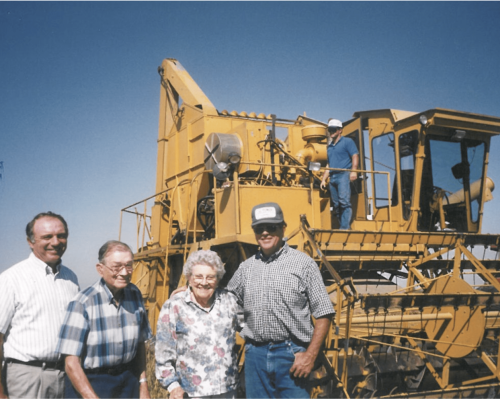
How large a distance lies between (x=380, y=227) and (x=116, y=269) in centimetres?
633

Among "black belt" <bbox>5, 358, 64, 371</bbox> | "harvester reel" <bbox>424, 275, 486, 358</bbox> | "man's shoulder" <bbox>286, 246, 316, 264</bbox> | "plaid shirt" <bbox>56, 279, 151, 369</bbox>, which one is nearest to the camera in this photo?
"plaid shirt" <bbox>56, 279, 151, 369</bbox>

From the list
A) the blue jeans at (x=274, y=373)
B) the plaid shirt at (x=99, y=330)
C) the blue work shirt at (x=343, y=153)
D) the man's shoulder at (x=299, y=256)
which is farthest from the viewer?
the blue work shirt at (x=343, y=153)

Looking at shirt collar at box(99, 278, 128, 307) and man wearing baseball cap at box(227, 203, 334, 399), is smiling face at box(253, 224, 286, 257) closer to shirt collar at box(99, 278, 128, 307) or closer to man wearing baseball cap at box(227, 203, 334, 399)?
man wearing baseball cap at box(227, 203, 334, 399)

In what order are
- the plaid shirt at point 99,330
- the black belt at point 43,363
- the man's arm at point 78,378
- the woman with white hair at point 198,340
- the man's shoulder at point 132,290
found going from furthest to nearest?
the man's shoulder at point 132,290 < the black belt at point 43,363 < the woman with white hair at point 198,340 < the plaid shirt at point 99,330 < the man's arm at point 78,378

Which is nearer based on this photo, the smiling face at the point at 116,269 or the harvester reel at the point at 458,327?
the smiling face at the point at 116,269

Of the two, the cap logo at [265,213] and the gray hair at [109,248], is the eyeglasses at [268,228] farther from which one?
the gray hair at [109,248]

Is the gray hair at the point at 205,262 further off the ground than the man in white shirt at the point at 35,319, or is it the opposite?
the gray hair at the point at 205,262

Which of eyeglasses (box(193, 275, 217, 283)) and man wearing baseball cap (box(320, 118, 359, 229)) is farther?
man wearing baseball cap (box(320, 118, 359, 229))

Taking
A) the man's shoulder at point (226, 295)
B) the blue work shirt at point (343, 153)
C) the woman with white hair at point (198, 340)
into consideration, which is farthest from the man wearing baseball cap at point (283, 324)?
the blue work shirt at point (343, 153)

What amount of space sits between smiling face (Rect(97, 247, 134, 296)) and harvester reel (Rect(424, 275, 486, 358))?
4311 millimetres

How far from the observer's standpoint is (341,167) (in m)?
8.20

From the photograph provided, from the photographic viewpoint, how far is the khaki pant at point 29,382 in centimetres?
339

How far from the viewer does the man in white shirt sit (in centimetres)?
340

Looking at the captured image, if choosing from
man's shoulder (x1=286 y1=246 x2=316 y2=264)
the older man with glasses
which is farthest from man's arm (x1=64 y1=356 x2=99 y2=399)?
man's shoulder (x1=286 y1=246 x2=316 y2=264)
